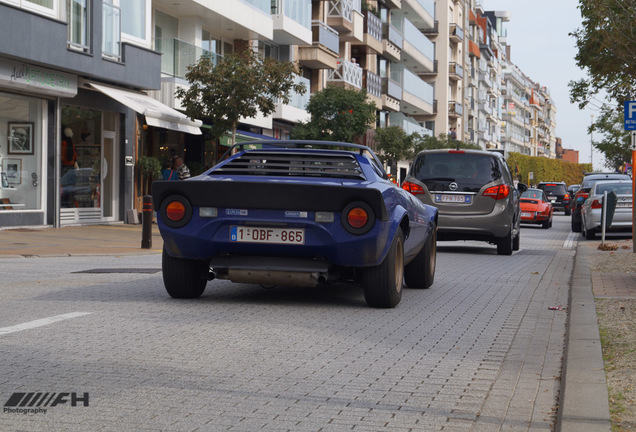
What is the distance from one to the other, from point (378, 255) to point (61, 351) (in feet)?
10.0

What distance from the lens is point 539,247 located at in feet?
74.6

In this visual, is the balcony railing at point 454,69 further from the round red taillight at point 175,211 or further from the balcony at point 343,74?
the round red taillight at point 175,211

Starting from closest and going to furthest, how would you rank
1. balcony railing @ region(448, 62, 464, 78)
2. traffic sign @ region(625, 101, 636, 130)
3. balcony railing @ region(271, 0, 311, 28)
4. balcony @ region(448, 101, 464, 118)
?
traffic sign @ region(625, 101, 636, 130), balcony railing @ region(271, 0, 311, 28), balcony @ region(448, 101, 464, 118), balcony railing @ region(448, 62, 464, 78)

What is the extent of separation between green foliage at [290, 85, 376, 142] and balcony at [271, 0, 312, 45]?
2.90 metres

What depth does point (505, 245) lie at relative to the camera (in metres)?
18.4

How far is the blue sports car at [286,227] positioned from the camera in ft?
26.8

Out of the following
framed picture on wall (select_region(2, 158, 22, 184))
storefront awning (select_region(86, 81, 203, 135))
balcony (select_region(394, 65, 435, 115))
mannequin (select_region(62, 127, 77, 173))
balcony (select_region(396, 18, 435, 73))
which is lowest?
framed picture on wall (select_region(2, 158, 22, 184))

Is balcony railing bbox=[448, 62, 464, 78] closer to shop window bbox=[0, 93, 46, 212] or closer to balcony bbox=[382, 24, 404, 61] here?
balcony bbox=[382, 24, 404, 61]

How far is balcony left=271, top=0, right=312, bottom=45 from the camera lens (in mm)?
39375

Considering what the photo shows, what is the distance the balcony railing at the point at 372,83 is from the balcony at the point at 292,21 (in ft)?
44.7

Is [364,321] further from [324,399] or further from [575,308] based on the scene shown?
[324,399]

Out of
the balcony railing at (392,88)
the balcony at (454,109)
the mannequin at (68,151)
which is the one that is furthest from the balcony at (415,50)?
the mannequin at (68,151)

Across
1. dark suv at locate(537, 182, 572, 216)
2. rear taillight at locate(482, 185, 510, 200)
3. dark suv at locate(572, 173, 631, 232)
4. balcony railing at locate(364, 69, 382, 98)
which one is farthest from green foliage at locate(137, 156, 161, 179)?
dark suv at locate(537, 182, 572, 216)

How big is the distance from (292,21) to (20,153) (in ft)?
63.9
